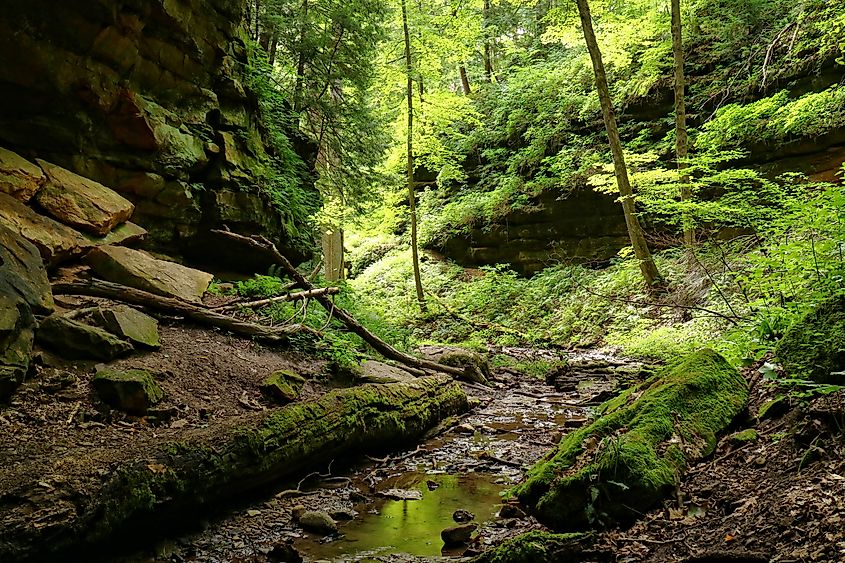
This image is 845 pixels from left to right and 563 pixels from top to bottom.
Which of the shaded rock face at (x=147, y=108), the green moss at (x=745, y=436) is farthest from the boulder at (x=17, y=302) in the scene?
the green moss at (x=745, y=436)

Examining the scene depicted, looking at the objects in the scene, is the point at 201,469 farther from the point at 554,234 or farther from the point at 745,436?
the point at 554,234

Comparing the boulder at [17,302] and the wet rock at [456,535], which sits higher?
the boulder at [17,302]

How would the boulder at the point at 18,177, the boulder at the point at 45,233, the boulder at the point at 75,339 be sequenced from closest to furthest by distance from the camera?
the boulder at the point at 75,339 < the boulder at the point at 45,233 < the boulder at the point at 18,177

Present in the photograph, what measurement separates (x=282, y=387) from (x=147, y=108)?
19.5 feet

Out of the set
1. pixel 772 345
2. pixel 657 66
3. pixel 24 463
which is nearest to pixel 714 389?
pixel 772 345

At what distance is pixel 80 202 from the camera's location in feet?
25.2

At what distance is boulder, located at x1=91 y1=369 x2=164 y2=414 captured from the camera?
5035 millimetres

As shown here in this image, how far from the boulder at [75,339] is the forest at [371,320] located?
0.02m

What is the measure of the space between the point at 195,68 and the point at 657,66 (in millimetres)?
13970

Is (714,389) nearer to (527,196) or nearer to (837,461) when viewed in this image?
(837,461)

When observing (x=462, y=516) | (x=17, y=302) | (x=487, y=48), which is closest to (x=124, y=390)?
(x=17, y=302)

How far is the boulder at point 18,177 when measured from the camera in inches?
272

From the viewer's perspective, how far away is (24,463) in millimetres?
3682

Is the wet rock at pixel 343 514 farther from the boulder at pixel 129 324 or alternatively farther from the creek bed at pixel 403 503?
the boulder at pixel 129 324
